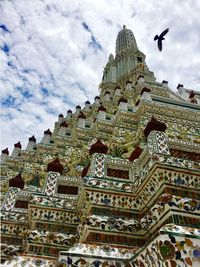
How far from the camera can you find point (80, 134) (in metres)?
16.5

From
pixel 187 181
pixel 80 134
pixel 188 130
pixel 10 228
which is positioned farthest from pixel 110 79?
pixel 187 181

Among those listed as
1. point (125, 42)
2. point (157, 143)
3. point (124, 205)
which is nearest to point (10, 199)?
point (124, 205)

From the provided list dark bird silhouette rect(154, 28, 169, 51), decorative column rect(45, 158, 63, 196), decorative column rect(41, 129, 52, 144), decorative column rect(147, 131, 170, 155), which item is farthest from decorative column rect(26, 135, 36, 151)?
decorative column rect(147, 131, 170, 155)

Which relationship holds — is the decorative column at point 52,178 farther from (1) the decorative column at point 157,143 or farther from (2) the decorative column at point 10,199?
(1) the decorative column at point 157,143

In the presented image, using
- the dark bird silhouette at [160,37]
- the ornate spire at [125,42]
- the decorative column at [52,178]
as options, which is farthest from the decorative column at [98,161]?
the ornate spire at [125,42]

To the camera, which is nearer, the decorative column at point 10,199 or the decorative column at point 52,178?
the decorative column at point 52,178

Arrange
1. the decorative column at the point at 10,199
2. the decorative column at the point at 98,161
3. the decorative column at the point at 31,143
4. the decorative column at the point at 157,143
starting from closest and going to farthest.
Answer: the decorative column at the point at 157,143
the decorative column at the point at 98,161
the decorative column at the point at 10,199
the decorative column at the point at 31,143

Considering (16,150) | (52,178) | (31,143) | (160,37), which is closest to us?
(52,178)

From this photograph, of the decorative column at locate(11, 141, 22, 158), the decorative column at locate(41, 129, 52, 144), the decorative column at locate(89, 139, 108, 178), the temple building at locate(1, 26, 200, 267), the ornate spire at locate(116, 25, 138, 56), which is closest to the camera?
the temple building at locate(1, 26, 200, 267)

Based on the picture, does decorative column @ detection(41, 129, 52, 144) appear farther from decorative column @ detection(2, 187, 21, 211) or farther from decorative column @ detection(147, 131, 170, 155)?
decorative column @ detection(147, 131, 170, 155)

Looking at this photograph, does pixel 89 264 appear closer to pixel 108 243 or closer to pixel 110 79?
pixel 108 243

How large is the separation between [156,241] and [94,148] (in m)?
3.74

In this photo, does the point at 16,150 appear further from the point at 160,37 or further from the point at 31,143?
the point at 160,37

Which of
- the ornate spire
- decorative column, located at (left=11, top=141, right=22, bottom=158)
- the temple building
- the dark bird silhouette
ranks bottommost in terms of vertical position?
the temple building
